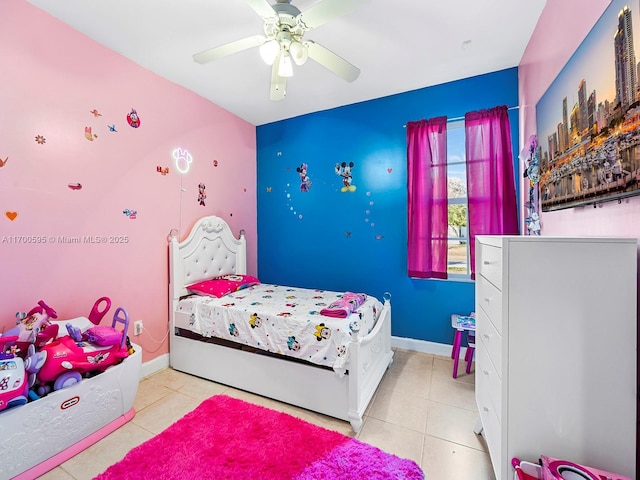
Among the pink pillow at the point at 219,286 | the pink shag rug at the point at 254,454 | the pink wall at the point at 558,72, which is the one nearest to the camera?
the pink wall at the point at 558,72

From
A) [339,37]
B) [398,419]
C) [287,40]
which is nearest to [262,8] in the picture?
[287,40]

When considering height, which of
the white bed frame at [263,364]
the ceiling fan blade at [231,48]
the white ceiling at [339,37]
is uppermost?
the white ceiling at [339,37]

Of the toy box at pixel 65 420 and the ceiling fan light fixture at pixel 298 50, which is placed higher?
the ceiling fan light fixture at pixel 298 50

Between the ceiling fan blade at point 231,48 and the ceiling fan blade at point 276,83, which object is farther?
the ceiling fan blade at point 276,83

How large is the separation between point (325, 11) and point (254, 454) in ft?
8.24

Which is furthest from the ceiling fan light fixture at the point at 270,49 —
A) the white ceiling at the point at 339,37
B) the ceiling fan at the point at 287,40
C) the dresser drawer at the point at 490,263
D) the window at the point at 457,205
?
the window at the point at 457,205

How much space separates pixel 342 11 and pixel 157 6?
127cm

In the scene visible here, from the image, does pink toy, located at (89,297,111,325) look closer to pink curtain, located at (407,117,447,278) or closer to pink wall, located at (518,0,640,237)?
pink curtain, located at (407,117,447,278)

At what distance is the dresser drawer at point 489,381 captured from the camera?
3.83ft

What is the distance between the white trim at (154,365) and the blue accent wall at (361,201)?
153 cm

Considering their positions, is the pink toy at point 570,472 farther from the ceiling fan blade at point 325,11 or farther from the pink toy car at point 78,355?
the pink toy car at point 78,355

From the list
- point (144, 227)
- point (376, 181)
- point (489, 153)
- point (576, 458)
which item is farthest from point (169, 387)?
point (489, 153)

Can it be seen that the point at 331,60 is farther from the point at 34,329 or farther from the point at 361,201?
the point at 34,329

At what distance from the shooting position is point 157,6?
1813mm
